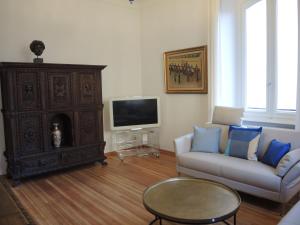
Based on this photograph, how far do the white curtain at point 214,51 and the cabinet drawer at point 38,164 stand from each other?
254cm

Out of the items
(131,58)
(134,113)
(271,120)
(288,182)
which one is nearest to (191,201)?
(288,182)

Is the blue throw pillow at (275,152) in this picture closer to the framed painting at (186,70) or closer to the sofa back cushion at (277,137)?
the sofa back cushion at (277,137)

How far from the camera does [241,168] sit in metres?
2.95

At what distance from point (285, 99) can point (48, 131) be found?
3493 mm

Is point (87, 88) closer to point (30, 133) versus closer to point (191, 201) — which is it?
point (30, 133)

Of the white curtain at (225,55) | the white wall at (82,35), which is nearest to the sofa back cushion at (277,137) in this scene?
the white curtain at (225,55)

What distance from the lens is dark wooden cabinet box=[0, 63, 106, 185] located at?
12.2 feet

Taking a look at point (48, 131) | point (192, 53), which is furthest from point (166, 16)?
point (48, 131)

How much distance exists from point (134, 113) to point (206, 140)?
172 centimetres

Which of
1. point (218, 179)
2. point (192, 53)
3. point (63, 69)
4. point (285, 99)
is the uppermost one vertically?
point (192, 53)

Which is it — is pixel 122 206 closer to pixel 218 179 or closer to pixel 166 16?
pixel 218 179

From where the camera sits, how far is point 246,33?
413 centimetres

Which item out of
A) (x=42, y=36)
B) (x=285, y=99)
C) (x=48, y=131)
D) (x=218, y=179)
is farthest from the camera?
(x=42, y=36)

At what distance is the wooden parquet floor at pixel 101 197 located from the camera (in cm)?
274
